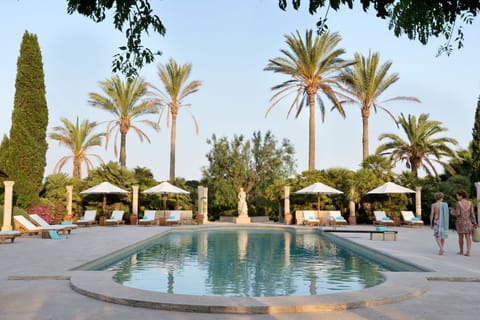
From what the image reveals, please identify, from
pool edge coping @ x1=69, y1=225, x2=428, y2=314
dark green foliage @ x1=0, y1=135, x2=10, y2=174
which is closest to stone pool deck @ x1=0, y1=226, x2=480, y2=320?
pool edge coping @ x1=69, y1=225, x2=428, y2=314

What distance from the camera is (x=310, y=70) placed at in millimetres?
27516

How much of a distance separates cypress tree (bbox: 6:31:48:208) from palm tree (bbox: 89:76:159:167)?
9.66 m

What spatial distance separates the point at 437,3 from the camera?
9.65 ft

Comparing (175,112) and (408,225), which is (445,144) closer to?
(408,225)

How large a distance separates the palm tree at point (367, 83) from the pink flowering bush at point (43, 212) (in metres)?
17.9

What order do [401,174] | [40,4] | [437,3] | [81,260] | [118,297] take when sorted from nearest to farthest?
[437,3]
[40,4]
[118,297]
[81,260]
[401,174]

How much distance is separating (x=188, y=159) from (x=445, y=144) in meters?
18.0

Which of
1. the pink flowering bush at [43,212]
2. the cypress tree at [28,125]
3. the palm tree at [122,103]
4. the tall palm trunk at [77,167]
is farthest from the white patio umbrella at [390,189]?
the tall palm trunk at [77,167]

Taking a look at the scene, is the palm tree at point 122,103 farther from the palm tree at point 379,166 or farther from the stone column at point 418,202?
the stone column at point 418,202

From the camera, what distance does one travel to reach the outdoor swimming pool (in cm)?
718

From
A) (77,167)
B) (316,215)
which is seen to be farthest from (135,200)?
(77,167)

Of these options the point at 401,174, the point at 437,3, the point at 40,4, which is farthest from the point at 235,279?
the point at 401,174

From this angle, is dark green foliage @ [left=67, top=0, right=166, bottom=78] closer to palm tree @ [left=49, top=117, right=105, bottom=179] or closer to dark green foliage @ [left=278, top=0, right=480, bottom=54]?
dark green foliage @ [left=278, top=0, right=480, bottom=54]

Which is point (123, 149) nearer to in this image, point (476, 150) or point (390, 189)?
point (390, 189)
